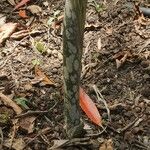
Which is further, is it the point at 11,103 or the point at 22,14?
the point at 22,14

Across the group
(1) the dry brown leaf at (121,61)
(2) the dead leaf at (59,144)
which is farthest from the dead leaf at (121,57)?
(2) the dead leaf at (59,144)

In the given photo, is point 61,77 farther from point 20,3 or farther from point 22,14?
point 20,3

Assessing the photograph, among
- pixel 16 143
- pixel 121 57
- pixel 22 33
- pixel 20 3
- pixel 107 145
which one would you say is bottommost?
pixel 107 145

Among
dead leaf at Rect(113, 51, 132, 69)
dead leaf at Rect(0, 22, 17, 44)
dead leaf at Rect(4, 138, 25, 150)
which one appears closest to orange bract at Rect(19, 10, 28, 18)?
dead leaf at Rect(0, 22, 17, 44)

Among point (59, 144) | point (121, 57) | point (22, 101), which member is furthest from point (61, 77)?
point (59, 144)

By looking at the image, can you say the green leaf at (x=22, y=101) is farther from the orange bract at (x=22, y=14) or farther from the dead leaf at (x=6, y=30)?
the orange bract at (x=22, y=14)

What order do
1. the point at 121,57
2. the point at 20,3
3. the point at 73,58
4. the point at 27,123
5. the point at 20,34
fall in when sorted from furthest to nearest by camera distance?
the point at 20,3, the point at 20,34, the point at 121,57, the point at 27,123, the point at 73,58

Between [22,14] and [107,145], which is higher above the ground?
[22,14]
